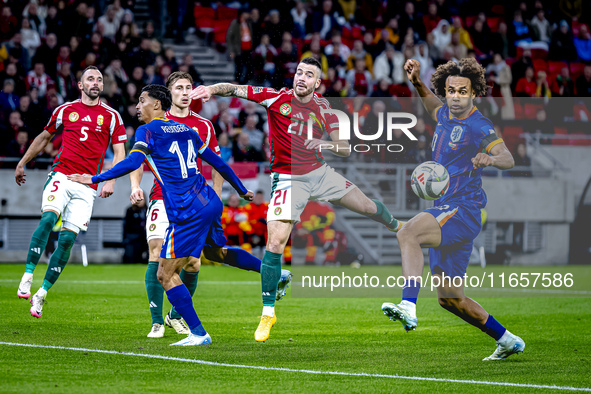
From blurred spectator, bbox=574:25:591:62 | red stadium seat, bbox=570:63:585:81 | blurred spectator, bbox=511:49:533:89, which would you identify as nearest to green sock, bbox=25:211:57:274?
blurred spectator, bbox=511:49:533:89

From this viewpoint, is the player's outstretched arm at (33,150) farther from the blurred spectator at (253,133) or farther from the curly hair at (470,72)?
the blurred spectator at (253,133)

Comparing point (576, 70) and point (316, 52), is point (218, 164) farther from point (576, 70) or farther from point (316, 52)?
point (576, 70)

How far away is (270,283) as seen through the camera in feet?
22.8

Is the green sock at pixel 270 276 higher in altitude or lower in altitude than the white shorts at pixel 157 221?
lower

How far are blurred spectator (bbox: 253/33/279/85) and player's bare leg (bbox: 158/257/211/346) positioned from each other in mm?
11546

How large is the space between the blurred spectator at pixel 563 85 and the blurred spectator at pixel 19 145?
1187 centimetres

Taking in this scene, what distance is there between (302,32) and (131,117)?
5.10 meters

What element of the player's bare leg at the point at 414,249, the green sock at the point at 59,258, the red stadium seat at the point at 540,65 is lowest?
the green sock at the point at 59,258

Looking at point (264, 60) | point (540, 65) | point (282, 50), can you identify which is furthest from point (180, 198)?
point (540, 65)

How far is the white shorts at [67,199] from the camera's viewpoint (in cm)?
852

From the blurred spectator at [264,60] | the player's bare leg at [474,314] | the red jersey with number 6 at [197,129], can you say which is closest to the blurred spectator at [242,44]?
the blurred spectator at [264,60]

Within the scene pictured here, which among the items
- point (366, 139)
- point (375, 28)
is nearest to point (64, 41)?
point (375, 28)

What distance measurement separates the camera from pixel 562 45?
817 inches

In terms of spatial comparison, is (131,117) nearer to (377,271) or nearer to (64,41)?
(64,41)
